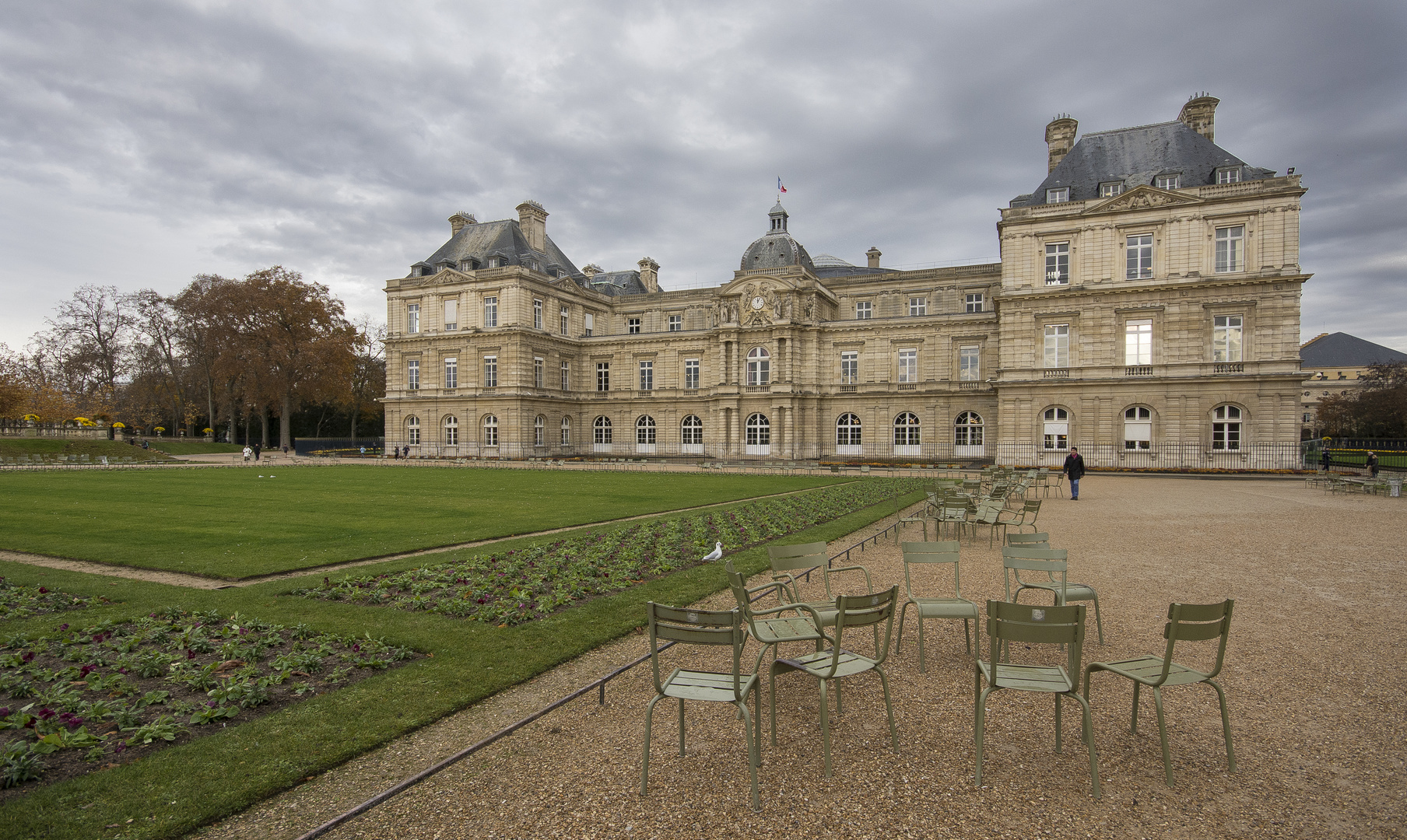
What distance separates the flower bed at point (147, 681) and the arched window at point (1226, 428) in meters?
37.0

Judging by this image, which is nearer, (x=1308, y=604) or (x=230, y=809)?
(x=230, y=809)

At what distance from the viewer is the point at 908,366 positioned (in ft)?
136

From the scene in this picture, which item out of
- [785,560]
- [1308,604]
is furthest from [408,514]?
[1308,604]

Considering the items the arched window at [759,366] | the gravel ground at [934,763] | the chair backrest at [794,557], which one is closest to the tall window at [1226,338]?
the arched window at [759,366]

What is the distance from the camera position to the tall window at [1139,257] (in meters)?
33.1

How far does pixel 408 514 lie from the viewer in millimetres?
16359

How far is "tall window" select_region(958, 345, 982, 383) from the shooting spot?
3959 centimetres

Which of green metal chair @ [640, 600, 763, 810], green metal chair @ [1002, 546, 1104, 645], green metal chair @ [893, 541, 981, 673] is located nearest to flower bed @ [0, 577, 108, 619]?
green metal chair @ [640, 600, 763, 810]

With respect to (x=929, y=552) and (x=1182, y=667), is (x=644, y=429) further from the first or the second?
(x=1182, y=667)

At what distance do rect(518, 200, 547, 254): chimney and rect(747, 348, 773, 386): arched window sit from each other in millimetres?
19179

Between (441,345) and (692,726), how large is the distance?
154 feet

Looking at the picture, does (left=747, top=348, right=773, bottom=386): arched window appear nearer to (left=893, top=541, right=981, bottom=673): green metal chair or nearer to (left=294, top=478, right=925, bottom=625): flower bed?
(left=294, top=478, right=925, bottom=625): flower bed

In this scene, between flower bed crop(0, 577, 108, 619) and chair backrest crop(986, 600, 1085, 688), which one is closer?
chair backrest crop(986, 600, 1085, 688)

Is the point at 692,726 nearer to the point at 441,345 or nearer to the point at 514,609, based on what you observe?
the point at 514,609
